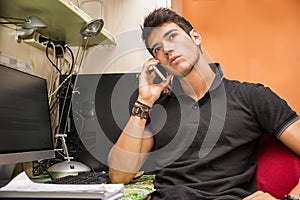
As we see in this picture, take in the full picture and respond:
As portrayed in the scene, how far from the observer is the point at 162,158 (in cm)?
140

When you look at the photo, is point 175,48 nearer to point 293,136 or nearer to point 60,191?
point 293,136

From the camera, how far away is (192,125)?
138 centimetres

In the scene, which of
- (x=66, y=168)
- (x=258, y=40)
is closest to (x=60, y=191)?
(x=66, y=168)

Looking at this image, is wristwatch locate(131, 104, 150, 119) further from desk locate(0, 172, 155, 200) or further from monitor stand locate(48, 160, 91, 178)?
desk locate(0, 172, 155, 200)

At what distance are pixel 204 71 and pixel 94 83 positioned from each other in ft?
2.06

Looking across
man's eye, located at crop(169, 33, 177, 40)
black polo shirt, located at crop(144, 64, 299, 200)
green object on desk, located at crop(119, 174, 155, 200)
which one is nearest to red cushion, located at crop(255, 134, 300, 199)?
black polo shirt, located at crop(144, 64, 299, 200)

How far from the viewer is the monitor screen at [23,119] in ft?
3.89

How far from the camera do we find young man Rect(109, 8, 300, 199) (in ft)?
4.12

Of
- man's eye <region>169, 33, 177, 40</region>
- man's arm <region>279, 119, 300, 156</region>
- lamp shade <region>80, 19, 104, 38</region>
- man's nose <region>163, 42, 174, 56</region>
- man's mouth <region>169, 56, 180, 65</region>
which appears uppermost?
lamp shade <region>80, 19, 104, 38</region>

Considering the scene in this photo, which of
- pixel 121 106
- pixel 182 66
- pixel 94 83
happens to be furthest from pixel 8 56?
pixel 182 66

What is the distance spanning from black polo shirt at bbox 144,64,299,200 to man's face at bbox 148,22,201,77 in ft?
0.48

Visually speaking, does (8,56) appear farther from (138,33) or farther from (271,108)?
(271,108)

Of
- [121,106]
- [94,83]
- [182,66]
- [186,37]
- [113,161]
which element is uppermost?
[186,37]

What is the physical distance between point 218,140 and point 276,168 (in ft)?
0.75
